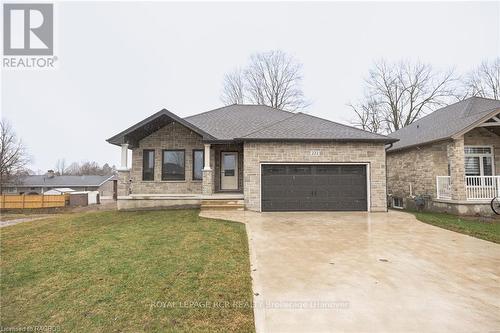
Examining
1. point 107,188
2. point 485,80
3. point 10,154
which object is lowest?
point 107,188

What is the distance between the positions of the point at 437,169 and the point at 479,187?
170 cm

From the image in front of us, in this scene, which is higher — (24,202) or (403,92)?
(403,92)

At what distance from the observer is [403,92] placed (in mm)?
25969

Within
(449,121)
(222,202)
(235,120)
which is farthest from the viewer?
(235,120)

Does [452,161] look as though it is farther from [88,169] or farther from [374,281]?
[88,169]

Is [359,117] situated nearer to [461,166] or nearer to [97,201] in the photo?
[461,166]

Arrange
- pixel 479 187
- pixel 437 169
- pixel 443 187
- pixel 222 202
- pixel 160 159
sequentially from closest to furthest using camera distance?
pixel 479 187 → pixel 222 202 → pixel 443 187 → pixel 437 169 → pixel 160 159

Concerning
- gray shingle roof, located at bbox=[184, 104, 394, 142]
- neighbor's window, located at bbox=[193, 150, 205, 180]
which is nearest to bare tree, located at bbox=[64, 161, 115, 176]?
gray shingle roof, located at bbox=[184, 104, 394, 142]

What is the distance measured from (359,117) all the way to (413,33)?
12.2m

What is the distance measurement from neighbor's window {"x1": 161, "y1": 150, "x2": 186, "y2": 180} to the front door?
2.09 m

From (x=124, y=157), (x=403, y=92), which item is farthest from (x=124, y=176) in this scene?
(x=403, y=92)

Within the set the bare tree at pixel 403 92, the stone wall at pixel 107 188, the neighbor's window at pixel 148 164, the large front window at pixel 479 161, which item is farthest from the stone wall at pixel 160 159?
the stone wall at pixel 107 188

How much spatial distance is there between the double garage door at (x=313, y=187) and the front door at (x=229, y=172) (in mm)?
2523

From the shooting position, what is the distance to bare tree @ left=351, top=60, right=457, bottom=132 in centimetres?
2459
